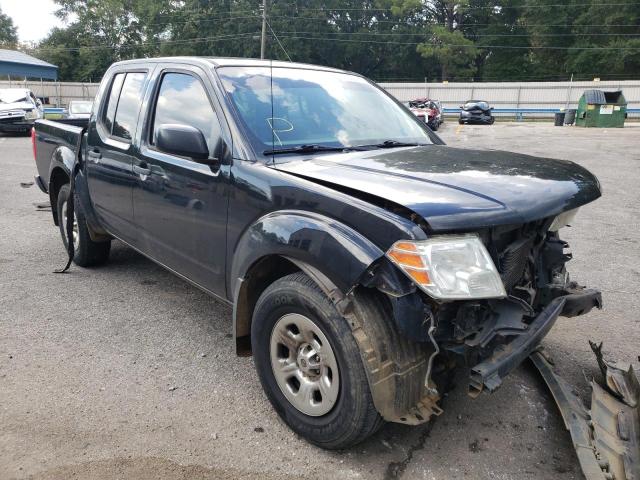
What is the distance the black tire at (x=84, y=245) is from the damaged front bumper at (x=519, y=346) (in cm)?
399

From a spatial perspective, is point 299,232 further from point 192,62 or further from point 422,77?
point 422,77

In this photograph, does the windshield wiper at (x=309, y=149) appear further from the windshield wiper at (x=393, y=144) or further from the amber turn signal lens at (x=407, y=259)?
the amber turn signal lens at (x=407, y=259)

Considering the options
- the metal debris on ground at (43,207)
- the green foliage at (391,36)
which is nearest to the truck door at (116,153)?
the metal debris on ground at (43,207)

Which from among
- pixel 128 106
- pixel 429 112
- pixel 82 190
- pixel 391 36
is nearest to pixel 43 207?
pixel 82 190

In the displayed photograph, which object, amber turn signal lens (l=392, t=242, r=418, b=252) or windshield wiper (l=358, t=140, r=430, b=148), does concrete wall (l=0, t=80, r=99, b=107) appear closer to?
windshield wiper (l=358, t=140, r=430, b=148)

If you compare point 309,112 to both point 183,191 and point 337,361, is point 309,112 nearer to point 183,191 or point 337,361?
point 183,191

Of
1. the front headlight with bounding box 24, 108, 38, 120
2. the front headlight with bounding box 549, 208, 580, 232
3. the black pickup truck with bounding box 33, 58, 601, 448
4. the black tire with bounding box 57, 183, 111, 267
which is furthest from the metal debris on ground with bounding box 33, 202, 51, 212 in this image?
the front headlight with bounding box 24, 108, 38, 120

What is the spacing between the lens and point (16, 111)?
19875 millimetres

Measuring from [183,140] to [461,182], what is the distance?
1529mm

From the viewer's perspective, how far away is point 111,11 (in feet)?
200

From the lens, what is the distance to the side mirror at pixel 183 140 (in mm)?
2992

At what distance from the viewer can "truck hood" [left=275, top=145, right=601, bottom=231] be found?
2.26m

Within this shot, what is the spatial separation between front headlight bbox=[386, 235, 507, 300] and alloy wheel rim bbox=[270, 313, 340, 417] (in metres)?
0.58

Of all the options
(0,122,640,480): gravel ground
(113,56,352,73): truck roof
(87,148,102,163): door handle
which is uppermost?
(113,56,352,73): truck roof
